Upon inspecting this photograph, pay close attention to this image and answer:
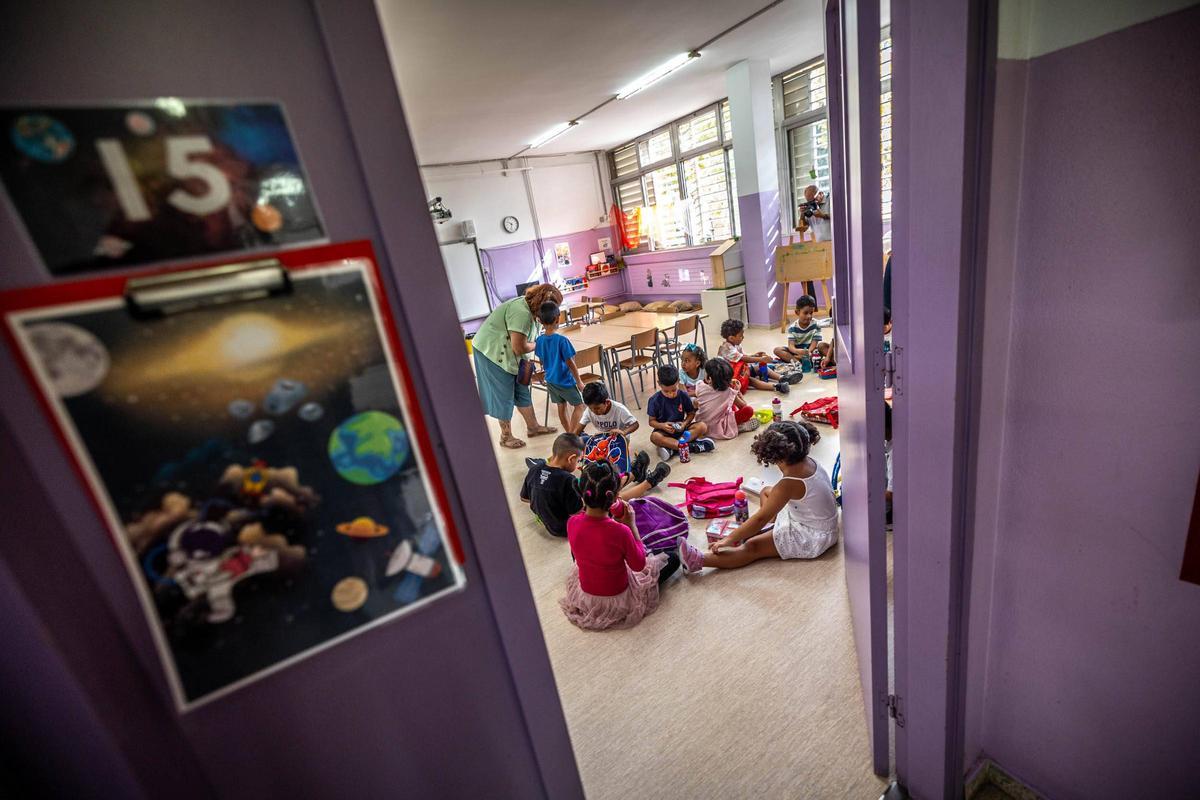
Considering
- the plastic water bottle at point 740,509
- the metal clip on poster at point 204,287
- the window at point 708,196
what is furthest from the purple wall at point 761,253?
the metal clip on poster at point 204,287

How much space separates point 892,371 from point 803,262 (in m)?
5.85

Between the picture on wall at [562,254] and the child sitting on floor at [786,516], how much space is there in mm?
8859

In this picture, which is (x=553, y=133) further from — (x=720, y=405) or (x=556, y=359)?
(x=720, y=405)

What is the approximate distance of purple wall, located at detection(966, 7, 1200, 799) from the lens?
2.77 ft

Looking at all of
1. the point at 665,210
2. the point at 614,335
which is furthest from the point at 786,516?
the point at 665,210

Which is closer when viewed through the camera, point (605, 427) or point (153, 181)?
point (153, 181)

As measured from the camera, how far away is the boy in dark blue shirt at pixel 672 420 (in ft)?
13.1

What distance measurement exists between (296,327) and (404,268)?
146 mm

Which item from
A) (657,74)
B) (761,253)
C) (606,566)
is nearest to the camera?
(606,566)

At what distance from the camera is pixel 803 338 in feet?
17.7

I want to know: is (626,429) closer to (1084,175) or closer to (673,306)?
(1084,175)

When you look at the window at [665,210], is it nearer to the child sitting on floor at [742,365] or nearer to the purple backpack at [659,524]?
the child sitting on floor at [742,365]

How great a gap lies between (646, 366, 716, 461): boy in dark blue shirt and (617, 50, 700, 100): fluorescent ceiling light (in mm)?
3994

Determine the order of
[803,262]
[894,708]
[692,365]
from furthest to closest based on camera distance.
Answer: [803,262] < [692,365] < [894,708]
